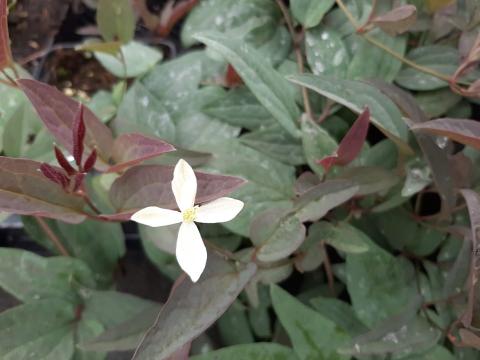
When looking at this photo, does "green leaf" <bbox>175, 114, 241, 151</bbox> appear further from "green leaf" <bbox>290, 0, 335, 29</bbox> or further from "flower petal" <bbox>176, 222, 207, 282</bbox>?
"flower petal" <bbox>176, 222, 207, 282</bbox>

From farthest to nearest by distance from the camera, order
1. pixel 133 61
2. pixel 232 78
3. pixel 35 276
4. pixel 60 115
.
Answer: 1. pixel 133 61
2. pixel 232 78
3. pixel 35 276
4. pixel 60 115

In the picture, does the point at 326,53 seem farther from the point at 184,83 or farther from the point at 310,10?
the point at 184,83

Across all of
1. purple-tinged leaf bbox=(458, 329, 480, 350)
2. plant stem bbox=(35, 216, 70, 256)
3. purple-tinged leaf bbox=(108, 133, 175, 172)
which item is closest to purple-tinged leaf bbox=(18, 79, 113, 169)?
purple-tinged leaf bbox=(108, 133, 175, 172)

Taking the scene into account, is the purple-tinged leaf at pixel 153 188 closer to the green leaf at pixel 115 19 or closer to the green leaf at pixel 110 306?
the green leaf at pixel 110 306

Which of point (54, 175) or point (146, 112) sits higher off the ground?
point (54, 175)

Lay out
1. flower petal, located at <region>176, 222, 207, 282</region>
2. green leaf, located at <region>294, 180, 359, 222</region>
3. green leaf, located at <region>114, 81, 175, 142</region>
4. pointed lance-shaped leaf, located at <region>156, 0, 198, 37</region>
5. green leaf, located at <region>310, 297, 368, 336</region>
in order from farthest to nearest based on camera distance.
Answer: pointed lance-shaped leaf, located at <region>156, 0, 198, 37</region> → green leaf, located at <region>114, 81, 175, 142</region> → green leaf, located at <region>310, 297, 368, 336</region> → green leaf, located at <region>294, 180, 359, 222</region> → flower petal, located at <region>176, 222, 207, 282</region>

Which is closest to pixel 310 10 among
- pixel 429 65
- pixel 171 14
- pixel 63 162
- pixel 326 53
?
pixel 326 53

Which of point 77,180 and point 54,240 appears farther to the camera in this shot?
point 54,240
